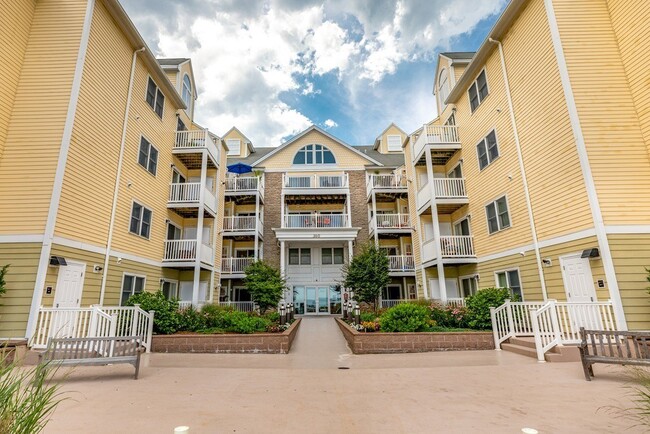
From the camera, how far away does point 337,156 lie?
2495cm

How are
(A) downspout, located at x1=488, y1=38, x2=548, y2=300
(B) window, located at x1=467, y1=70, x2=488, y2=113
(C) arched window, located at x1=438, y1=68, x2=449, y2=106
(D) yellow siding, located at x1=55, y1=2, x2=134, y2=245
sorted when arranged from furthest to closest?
(C) arched window, located at x1=438, y1=68, x2=449, y2=106
(B) window, located at x1=467, y1=70, x2=488, y2=113
(A) downspout, located at x1=488, y1=38, x2=548, y2=300
(D) yellow siding, located at x1=55, y1=2, x2=134, y2=245

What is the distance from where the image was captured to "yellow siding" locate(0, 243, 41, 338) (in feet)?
26.3

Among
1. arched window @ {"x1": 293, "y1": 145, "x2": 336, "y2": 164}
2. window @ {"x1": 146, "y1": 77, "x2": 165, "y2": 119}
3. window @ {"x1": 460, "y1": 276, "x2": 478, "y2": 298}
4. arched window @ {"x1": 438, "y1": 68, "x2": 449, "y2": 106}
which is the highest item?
arched window @ {"x1": 438, "y1": 68, "x2": 449, "y2": 106}

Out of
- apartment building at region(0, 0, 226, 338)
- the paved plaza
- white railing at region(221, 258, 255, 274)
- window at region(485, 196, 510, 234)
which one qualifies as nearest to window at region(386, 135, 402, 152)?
window at region(485, 196, 510, 234)

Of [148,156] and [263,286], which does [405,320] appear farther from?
[148,156]

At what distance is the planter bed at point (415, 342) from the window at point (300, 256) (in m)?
13.8

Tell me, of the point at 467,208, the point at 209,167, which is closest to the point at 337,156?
the point at 209,167

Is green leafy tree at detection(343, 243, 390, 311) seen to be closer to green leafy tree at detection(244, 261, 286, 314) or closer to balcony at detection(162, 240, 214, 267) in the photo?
green leafy tree at detection(244, 261, 286, 314)

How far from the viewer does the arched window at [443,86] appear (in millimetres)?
18117

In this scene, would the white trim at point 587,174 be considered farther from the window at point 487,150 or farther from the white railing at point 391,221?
the white railing at point 391,221

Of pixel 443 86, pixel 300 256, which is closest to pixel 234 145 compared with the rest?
pixel 300 256

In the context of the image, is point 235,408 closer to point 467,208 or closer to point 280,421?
point 280,421

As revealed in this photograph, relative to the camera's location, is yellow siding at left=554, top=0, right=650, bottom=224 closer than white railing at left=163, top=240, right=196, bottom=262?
Yes

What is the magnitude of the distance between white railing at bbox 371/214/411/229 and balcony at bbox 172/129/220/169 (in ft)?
37.4
